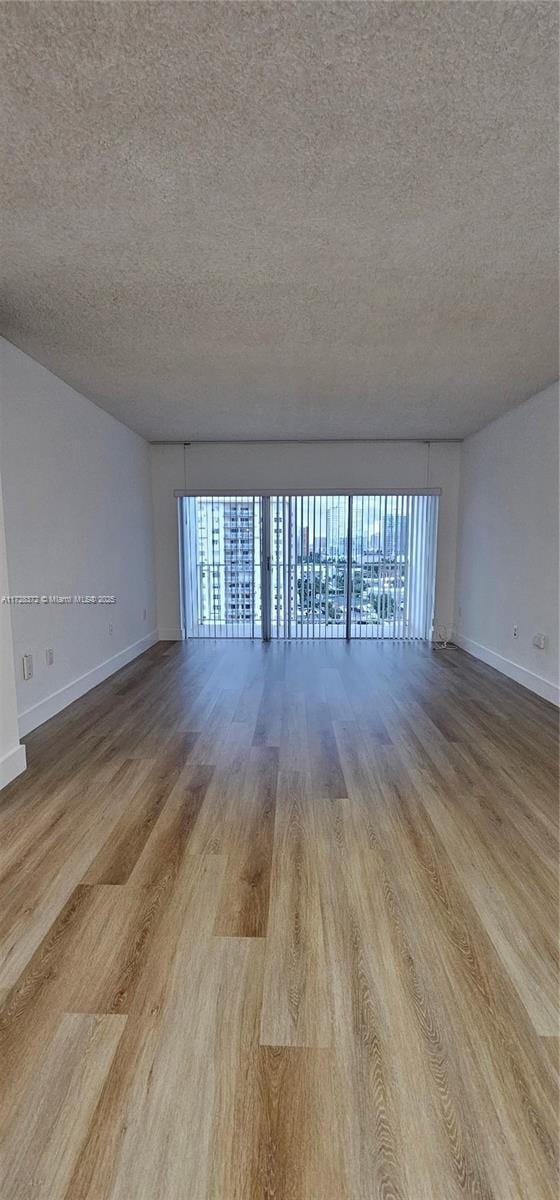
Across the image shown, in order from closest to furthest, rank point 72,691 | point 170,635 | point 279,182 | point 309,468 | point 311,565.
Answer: point 279,182, point 72,691, point 309,468, point 311,565, point 170,635

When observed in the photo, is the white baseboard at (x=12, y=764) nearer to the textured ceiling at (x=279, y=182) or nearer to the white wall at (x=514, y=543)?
the textured ceiling at (x=279, y=182)

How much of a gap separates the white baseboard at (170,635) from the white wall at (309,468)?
55.8 inches

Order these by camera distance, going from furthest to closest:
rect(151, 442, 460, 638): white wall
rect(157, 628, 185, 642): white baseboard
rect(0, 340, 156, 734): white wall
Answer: rect(157, 628, 185, 642): white baseboard
rect(151, 442, 460, 638): white wall
rect(0, 340, 156, 734): white wall

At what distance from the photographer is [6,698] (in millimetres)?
2447

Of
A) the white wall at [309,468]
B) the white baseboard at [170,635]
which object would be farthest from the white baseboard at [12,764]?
the white wall at [309,468]

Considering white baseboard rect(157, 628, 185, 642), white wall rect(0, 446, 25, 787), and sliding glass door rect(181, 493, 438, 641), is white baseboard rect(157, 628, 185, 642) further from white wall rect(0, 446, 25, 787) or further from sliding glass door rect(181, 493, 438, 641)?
white wall rect(0, 446, 25, 787)

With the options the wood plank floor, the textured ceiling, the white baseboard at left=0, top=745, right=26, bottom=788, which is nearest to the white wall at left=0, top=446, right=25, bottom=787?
the white baseboard at left=0, top=745, right=26, bottom=788

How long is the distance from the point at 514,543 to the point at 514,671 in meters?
1.15

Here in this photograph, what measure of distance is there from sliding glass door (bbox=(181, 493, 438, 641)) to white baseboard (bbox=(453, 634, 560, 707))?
2.55ft

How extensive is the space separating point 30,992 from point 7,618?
1.69 metres

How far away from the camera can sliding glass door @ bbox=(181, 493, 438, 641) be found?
5.90 metres

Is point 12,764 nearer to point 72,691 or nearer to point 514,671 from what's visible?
point 72,691

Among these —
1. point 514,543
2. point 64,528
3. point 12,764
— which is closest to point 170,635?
point 64,528

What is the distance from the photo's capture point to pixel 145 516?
5.57 m
